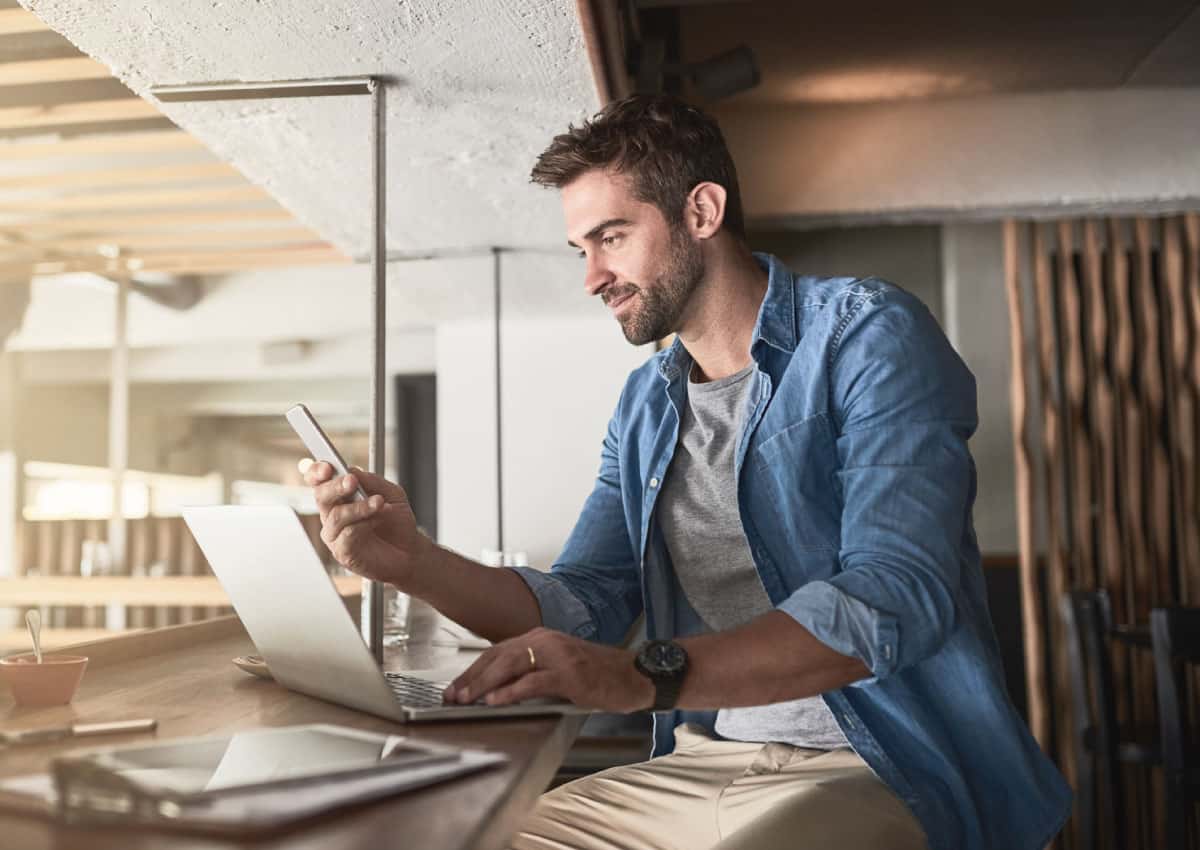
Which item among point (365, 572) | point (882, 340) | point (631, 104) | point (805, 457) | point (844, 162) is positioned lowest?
point (365, 572)

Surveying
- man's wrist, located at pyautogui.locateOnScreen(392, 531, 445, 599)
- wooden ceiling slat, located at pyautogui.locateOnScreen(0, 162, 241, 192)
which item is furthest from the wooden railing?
man's wrist, located at pyautogui.locateOnScreen(392, 531, 445, 599)

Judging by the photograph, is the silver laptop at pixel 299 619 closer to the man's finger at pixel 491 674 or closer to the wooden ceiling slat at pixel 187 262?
the man's finger at pixel 491 674

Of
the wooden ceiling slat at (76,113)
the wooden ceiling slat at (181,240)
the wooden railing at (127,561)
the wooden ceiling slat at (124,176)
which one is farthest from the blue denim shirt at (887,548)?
the wooden railing at (127,561)

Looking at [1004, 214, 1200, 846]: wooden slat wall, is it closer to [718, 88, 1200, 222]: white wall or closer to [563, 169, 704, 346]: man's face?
[718, 88, 1200, 222]: white wall

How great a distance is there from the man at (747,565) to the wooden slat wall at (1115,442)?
3.03 m

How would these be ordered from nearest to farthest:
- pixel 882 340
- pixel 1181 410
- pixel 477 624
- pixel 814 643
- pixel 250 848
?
pixel 250 848 → pixel 814 643 → pixel 882 340 → pixel 477 624 → pixel 1181 410

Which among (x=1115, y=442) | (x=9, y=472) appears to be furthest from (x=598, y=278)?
(x=9, y=472)

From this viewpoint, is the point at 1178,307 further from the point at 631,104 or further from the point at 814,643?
the point at 814,643

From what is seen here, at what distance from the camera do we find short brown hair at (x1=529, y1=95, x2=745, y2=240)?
169 centimetres

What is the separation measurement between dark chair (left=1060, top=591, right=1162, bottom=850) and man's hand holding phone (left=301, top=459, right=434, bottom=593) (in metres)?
2.60

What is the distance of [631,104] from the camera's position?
1689mm

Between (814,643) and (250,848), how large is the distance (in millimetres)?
664

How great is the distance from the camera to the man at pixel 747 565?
1.16 meters

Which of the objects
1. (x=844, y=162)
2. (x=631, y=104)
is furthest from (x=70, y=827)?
(x=844, y=162)
